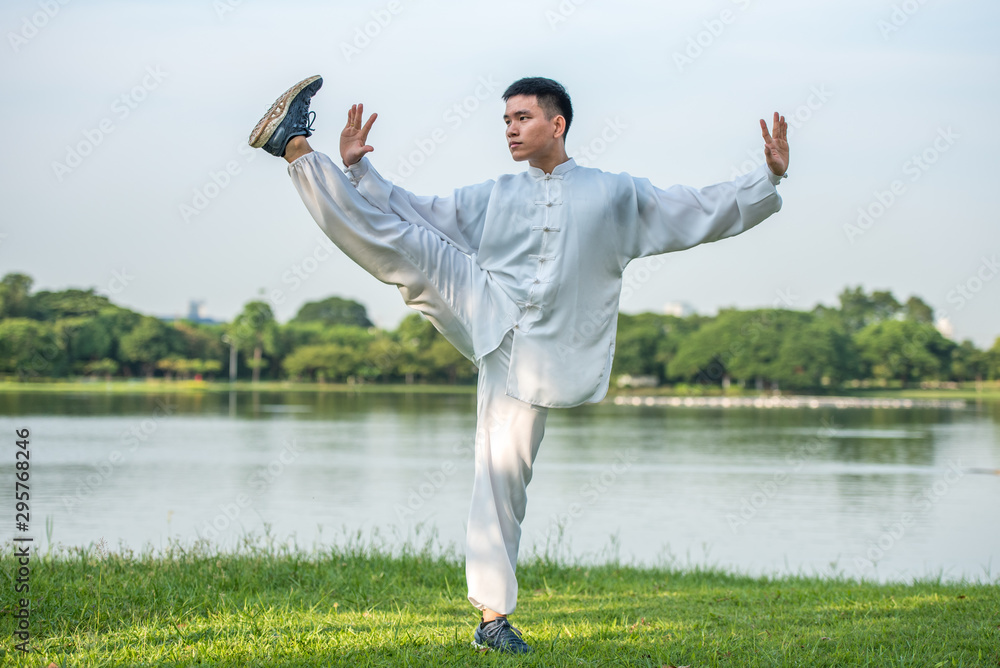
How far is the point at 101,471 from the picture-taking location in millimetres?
16719

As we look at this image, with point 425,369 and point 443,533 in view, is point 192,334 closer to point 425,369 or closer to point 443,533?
point 425,369

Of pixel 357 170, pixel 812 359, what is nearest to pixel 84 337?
pixel 812 359

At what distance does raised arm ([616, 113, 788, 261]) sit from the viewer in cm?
325

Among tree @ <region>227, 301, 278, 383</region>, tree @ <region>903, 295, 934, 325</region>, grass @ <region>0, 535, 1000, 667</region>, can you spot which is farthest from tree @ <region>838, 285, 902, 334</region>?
grass @ <region>0, 535, 1000, 667</region>

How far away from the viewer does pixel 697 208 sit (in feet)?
10.9

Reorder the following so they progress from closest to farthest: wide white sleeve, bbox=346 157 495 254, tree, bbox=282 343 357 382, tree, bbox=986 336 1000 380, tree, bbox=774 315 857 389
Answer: wide white sleeve, bbox=346 157 495 254
tree, bbox=774 315 857 389
tree, bbox=282 343 357 382
tree, bbox=986 336 1000 380

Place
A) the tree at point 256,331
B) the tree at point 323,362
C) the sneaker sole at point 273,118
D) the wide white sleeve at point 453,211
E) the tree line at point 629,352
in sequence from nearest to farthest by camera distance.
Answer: the sneaker sole at point 273,118
the wide white sleeve at point 453,211
the tree line at point 629,352
the tree at point 256,331
the tree at point 323,362

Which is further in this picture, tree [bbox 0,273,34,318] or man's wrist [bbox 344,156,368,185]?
tree [bbox 0,273,34,318]

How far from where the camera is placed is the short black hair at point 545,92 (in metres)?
3.28

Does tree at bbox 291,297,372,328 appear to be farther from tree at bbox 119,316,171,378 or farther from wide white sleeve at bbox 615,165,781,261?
wide white sleeve at bbox 615,165,781,261

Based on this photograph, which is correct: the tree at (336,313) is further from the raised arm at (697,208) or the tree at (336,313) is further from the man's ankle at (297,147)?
the man's ankle at (297,147)

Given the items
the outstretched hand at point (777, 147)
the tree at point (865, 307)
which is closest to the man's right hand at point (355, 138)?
the outstretched hand at point (777, 147)

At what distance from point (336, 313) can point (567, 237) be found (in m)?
102

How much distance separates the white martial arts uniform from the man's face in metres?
0.11
